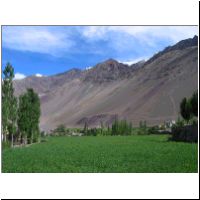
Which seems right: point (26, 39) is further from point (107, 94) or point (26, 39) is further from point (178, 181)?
point (107, 94)

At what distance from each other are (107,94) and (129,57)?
47.5 m

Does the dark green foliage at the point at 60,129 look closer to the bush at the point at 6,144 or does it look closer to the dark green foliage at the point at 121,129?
the dark green foliage at the point at 121,129

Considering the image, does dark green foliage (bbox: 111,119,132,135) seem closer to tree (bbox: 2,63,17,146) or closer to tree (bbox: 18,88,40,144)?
tree (bbox: 18,88,40,144)

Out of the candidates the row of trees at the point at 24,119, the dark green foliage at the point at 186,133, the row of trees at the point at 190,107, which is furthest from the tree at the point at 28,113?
the row of trees at the point at 190,107

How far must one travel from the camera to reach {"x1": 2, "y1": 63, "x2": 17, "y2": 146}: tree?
10.6 metres

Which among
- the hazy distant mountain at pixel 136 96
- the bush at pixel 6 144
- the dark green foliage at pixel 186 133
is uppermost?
the hazy distant mountain at pixel 136 96

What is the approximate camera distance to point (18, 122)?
18.7 meters

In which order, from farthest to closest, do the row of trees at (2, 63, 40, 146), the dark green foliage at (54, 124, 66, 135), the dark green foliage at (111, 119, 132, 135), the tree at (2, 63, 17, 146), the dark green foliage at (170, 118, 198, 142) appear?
the dark green foliage at (111, 119, 132, 135) → the dark green foliage at (54, 124, 66, 135) → the dark green foliage at (170, 118, 198, 142) → the row of trees at (2, 63, 40, 146) → the tree at (2, 63, 17, 146)

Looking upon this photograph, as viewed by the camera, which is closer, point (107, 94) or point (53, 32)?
point (53, 32)

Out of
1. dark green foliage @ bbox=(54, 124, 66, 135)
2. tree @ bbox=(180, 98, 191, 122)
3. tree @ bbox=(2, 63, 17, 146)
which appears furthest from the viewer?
dark green foliage @ bbox=(54, 124, 66, 135)

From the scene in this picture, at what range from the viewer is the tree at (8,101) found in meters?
10.6

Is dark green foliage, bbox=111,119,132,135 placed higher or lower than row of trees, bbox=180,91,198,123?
lower

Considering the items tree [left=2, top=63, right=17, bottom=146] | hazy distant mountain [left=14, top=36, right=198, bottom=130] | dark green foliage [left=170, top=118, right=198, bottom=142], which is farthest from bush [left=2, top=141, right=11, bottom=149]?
hazy distant mountain [left=14, top=36, right=198, bottom=130]
